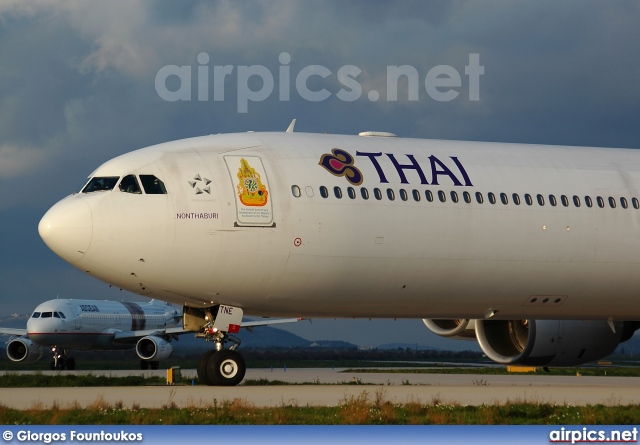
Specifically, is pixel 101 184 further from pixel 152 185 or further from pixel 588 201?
pixel 588 201

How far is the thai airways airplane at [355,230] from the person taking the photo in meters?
21.2

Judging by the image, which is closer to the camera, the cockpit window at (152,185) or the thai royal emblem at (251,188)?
the cockpit window at (152,185)

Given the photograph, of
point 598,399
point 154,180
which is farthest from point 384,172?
point 598,399

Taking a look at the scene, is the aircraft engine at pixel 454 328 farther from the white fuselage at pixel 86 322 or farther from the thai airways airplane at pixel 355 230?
the white fuselage at pixel 86 322

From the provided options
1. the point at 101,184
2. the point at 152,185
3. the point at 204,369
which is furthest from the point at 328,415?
the point at 101,184

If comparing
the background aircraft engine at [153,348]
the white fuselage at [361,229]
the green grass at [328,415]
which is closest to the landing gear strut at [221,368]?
the white fuselage at [361,229]

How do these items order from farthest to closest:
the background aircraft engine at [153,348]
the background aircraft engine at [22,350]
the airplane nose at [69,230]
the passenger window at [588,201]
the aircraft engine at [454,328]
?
the background aircraft engine at [22,350] < the background aircraft engine at [153,348] < the aircraft engine at [454,328] < the passenger window at [588,201] < the airplane nose at [69,230]

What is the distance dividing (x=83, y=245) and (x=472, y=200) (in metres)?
8.32

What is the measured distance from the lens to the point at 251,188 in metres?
21.7

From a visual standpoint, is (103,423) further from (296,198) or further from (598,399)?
(598,399)

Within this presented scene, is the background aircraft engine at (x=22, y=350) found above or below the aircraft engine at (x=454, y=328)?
above

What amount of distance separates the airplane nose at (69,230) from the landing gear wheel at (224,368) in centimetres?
335

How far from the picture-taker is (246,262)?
21516mm

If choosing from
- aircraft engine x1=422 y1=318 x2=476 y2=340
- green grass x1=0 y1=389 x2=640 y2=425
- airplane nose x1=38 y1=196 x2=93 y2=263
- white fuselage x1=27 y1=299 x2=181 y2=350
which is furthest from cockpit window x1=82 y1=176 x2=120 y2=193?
white fuselage x1=27 y1=299 x2=181 y2=350
